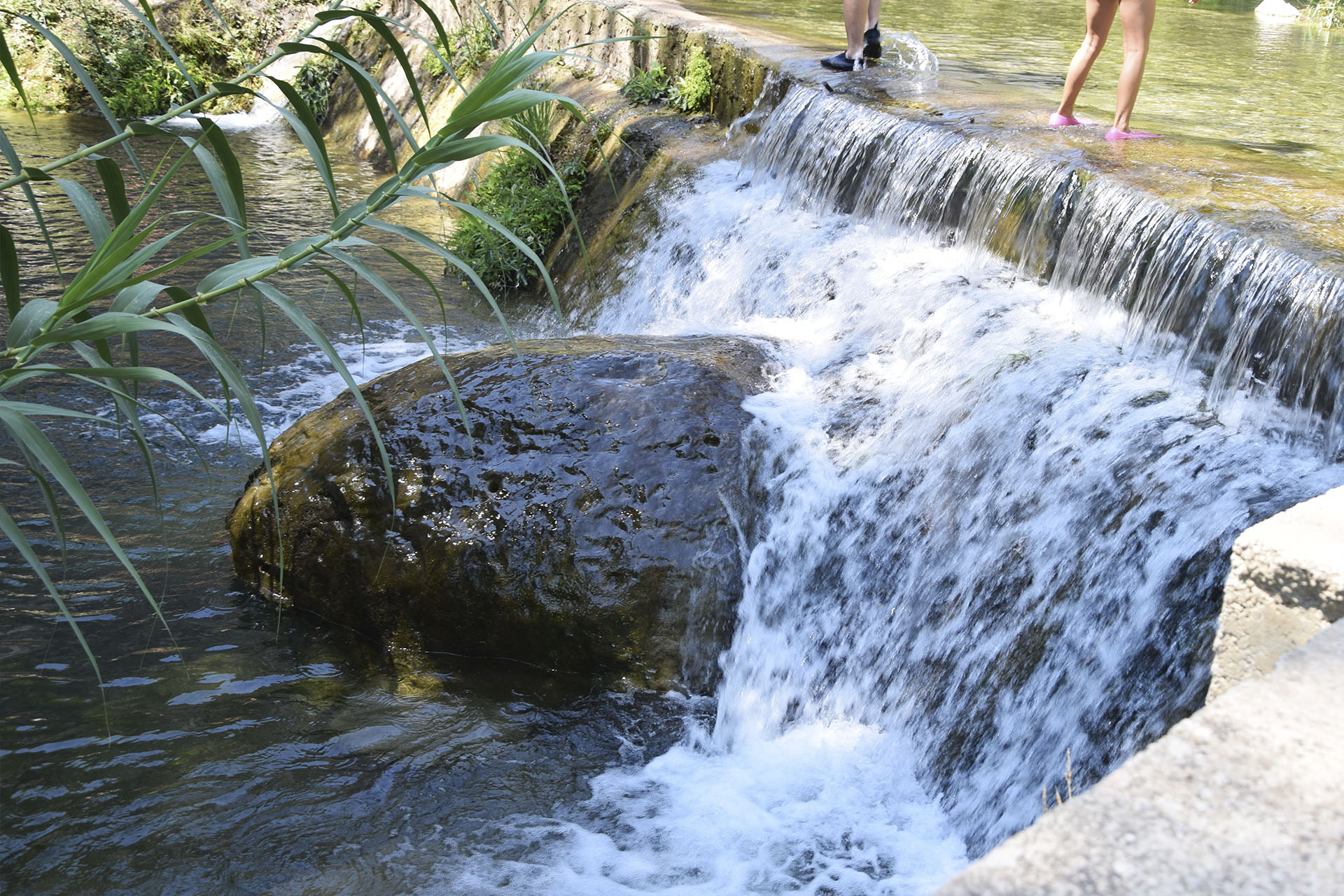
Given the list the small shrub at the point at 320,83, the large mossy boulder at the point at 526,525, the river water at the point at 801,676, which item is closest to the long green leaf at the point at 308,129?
the river water at the point at 801,676

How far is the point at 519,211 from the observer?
7953mm

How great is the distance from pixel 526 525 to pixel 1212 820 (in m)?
2.83

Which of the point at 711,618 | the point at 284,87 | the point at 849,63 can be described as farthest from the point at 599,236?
the point at 284,87

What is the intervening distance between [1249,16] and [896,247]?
10.00 m

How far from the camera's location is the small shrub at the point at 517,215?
7.79m

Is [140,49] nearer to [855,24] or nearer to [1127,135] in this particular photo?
[855,24]

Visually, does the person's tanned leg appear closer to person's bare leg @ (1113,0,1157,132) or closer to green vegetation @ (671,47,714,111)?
green vegetation @ (671,47,714,111)

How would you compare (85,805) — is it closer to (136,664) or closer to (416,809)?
(136,664)

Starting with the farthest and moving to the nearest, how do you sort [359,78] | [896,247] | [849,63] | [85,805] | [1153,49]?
[1153,49], [849,63], [896,247], [85,805], [359,78]

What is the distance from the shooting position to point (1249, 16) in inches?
510

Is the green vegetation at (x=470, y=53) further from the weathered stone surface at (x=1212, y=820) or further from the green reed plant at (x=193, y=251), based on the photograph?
the weathered stone surface at (x=1212, y=820)

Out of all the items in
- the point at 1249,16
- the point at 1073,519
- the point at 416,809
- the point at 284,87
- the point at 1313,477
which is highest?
the point at 1249,16

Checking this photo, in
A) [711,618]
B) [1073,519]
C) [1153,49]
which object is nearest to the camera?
[1073,519]

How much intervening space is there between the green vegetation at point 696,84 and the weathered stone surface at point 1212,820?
276 inches
